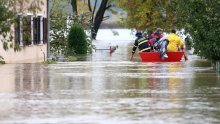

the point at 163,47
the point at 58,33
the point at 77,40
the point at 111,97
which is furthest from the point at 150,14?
the point at 111,97

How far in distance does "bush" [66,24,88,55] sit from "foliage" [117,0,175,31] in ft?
28.3

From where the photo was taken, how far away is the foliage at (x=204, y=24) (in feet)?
78.3

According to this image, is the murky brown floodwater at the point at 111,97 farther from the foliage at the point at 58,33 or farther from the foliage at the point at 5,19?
the foliage at the point at 58,33

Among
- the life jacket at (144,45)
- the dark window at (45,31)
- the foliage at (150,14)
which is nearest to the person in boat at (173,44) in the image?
the life jacket at (144,45)

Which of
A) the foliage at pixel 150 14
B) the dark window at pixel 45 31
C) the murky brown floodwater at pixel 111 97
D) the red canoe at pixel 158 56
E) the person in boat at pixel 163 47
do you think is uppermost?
the foliage at pixel 150 14

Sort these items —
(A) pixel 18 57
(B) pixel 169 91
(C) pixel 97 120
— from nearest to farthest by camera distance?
(C) pixel 97 120 < (B) pixel 169 91 < (A) pixel 18 57

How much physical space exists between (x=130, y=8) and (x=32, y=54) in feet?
65.9

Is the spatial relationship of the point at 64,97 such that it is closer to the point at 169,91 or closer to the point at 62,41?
the point at 169,91

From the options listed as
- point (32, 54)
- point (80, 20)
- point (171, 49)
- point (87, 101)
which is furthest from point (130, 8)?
point (87, 101)

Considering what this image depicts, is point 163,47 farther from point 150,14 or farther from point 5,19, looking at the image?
point 150,14

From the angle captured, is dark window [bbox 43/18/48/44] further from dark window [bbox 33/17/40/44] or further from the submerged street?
the submerged street

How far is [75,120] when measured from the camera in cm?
1236

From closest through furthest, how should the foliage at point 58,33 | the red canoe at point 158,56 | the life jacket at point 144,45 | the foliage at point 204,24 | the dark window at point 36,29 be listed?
the foliage at point 204,24 < the red canoe at point 158,56 < the life jacket at point 144,45 < the dark window at point 36,29 < the foliage at point 58,33

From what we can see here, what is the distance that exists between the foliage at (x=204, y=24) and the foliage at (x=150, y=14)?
83.8 ft
